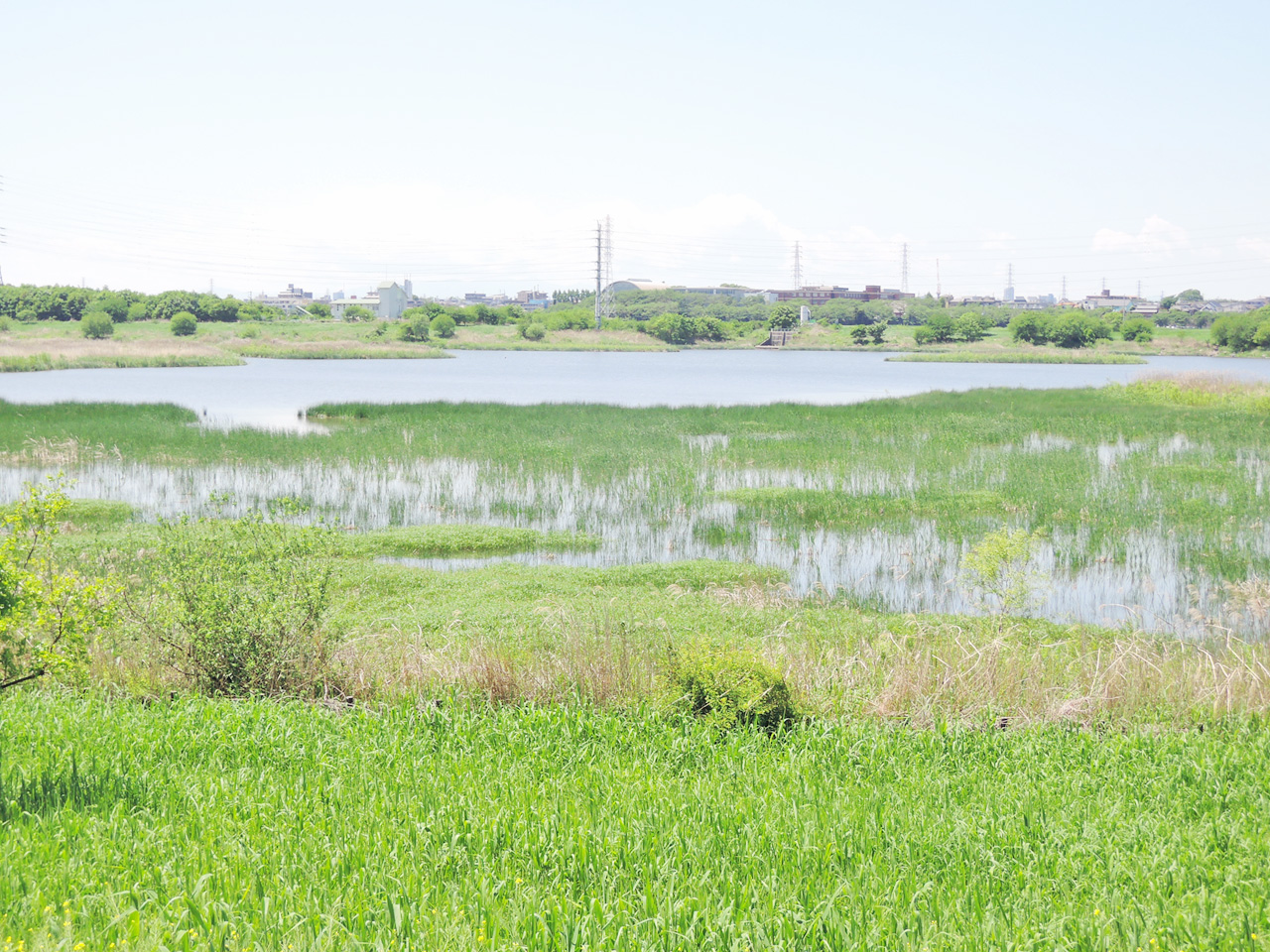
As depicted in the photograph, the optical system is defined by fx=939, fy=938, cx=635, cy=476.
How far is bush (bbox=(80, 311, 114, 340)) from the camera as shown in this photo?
96500 millimetres

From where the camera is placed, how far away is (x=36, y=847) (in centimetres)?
454

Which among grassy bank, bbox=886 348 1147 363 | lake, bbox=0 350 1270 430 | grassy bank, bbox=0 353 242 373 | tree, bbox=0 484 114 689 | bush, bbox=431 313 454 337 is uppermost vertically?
bush, bbox=431 313 454 337

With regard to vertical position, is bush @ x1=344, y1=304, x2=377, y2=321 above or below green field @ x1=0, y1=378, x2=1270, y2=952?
above

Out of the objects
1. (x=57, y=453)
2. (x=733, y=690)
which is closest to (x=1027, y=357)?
(x=57, y=453)

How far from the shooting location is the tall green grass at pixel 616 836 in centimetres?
395

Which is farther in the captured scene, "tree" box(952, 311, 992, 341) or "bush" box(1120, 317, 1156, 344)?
"tree" box(952, 311, 992, 341)

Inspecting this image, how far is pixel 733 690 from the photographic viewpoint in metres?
7.44

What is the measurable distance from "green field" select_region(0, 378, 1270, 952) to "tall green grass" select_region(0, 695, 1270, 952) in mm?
23

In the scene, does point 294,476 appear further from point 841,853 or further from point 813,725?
point 841,853

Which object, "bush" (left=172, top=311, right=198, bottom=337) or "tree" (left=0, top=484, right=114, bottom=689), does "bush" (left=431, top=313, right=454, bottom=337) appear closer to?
"bush" (left=172, top=311, right=198, bottom=337)

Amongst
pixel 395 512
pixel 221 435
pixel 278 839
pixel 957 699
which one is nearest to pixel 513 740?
pixel 278 839

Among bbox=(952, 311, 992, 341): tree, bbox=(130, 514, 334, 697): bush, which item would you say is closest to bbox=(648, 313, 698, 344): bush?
bbox=(952, 311, 992, 341): tree

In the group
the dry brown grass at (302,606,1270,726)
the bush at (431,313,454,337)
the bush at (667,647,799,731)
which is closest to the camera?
the bush at (667,647,799,731)

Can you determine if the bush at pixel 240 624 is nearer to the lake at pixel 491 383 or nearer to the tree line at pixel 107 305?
the lake at pixel 491 383
